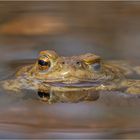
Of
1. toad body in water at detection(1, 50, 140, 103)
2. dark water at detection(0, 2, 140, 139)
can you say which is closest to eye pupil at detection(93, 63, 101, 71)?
toad body in water at detection(1, 50, 140, 103)

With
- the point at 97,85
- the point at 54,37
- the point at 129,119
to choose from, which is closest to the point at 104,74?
the point at 97,85

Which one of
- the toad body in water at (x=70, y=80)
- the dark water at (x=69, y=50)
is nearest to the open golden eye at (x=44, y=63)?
the toad body in water at (x=70, y=80)

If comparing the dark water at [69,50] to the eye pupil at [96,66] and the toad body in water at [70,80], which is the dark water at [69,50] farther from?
the eye pupil at [96,66]

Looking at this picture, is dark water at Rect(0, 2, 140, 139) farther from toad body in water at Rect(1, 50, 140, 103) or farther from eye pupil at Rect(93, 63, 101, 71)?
eye pupil at Rect(93, 63, 101, 71)

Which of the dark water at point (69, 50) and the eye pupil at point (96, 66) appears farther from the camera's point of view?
the eye pupil at point (96, 66)

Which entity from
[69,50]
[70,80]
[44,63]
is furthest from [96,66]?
[69,50]

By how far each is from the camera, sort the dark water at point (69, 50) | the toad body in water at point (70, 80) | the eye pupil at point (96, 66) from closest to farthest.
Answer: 1. the dark water at point (69, 50)
2. the toad body in water at point (70, 80)
3. the eye pupil at point (96, 66)
